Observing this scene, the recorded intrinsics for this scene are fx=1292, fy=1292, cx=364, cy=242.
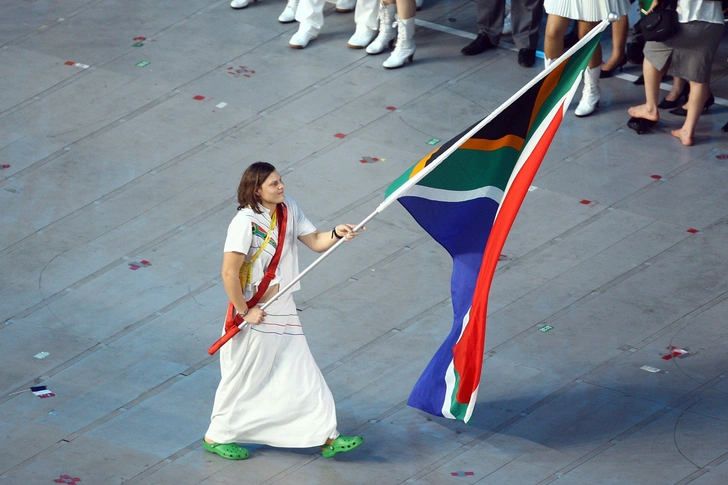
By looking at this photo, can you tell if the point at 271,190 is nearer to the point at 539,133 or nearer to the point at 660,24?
the point at 539,133

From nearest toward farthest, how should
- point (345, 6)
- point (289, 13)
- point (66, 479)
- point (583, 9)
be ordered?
point (66, 479) < point (583, 9) < point (289, 13) < point (345, 6)

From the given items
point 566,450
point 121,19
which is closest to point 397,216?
point 566,450

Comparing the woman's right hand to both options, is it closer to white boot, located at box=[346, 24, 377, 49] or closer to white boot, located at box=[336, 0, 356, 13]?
white boot, located at box=[346, 24, 377, 49]

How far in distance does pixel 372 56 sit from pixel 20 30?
3.69 metres

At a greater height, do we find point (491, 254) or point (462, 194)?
point (462, 194)

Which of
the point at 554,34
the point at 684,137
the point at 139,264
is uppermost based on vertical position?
the point at 554,34

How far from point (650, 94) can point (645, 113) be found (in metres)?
0.17

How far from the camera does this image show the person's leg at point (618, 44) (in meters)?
11.6

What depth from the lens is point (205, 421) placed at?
25.1 feet

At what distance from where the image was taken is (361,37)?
1233cm

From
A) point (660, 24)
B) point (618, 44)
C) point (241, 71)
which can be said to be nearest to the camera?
point (660, 24)

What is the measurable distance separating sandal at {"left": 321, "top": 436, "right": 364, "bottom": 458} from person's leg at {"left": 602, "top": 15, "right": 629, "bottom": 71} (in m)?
5.75

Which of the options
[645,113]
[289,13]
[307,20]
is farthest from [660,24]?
[289,13]

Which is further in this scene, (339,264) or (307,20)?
(307,20)
